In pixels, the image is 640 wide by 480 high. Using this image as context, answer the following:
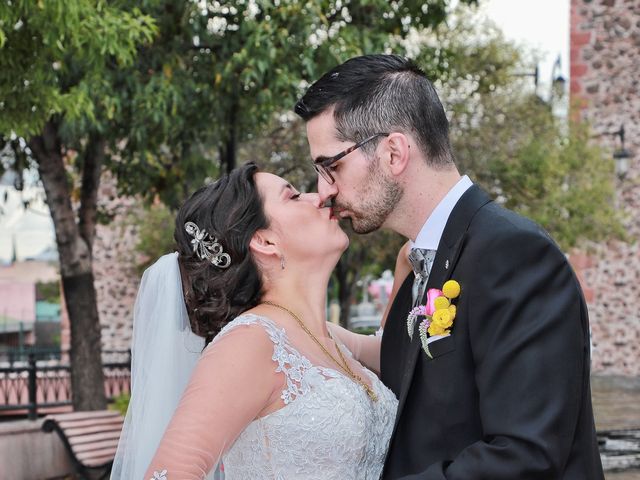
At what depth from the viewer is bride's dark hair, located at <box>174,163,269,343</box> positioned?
11.6 feet

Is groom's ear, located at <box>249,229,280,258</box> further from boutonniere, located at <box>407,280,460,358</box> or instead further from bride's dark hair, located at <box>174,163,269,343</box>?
boutonniere, located at <box>407,280,460,358</box>

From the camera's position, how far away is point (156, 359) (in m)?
Answer: 3.83

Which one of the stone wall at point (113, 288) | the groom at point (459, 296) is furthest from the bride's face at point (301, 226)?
the stone wall at point (113, 288)

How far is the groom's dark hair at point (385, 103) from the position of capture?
9.24ft

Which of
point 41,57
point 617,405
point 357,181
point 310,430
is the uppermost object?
point 41,57

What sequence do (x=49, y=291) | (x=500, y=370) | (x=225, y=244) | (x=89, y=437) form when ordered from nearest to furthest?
(x=500, y=370)
(x=225, y=244)
(x=89, y=437)
(x=49, y=291)

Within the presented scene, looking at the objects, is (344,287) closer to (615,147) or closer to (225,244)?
(615,147)

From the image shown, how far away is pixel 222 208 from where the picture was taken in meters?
3.55

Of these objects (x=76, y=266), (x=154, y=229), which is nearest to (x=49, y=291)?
(x=154, y=229)

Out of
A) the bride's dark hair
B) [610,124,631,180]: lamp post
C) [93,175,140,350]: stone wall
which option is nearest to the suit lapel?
the bride's dark hair

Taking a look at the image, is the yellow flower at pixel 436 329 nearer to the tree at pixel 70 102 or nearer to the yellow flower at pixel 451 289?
the yellow flower at pixel 451 289

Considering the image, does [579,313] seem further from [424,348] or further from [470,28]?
[470,28]

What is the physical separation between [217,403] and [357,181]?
2.39 feet

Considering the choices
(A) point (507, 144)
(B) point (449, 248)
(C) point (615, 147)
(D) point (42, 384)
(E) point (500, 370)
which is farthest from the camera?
(C) point (615, 147)
